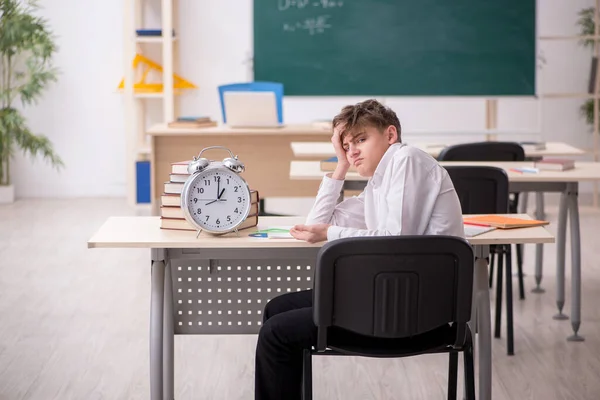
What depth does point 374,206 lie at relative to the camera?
2.85 m

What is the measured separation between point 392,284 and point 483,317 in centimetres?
56

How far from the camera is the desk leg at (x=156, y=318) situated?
9.59 ft

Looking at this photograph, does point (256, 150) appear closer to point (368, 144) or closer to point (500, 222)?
point (500, 222)

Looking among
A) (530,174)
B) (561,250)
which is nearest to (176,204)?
(530,174)

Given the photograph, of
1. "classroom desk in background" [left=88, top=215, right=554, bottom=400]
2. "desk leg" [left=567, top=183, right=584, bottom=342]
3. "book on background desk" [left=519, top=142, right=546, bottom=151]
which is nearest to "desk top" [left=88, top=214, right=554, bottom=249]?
"classroom desk in background" [left=88, top=215, right=554, bottom=400]

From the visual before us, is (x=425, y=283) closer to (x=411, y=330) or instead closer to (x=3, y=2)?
(x=411, y=330)

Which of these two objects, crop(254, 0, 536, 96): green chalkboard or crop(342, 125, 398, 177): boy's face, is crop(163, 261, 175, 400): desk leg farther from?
crop(254, 0, 536, 96): green chalkboard

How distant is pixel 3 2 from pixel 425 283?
6.57 m

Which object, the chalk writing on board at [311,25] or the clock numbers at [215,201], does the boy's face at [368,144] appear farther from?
the chalk writing on board at [311,25]

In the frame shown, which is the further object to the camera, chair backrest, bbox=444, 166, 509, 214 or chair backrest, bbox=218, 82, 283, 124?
chair backrest, bbox=218, 82, 283, 124

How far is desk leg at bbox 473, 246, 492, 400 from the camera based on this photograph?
2.94 m

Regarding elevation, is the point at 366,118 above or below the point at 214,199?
above

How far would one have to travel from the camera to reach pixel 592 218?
296 inches

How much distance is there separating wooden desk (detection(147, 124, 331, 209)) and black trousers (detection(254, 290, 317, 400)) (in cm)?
380
